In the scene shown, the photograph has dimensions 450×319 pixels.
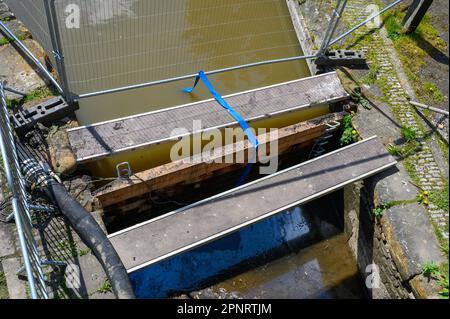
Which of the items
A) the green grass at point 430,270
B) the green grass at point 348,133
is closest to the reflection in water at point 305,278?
the green grass at point 430,270

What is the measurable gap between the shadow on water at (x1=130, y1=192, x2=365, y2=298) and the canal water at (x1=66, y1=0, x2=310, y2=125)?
2.57 meters

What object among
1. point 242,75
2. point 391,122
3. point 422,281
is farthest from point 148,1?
point 422,281

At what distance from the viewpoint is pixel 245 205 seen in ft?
20.0

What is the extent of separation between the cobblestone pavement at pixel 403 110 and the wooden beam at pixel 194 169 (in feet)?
3.64

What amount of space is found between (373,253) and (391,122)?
2.25 m

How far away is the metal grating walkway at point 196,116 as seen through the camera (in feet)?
19.8

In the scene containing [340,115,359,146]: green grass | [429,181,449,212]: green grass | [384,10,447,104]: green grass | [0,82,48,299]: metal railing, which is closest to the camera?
[0,82,48,299]: metal railing

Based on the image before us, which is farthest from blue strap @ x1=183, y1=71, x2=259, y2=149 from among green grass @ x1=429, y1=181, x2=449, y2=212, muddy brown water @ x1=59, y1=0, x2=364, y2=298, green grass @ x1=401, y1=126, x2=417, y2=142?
green grass @ x1=429, y1=181, x2=449, y2=212

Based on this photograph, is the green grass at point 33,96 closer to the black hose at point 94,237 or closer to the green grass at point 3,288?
the black hose at point 94,237

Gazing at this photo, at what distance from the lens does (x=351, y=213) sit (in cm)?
708

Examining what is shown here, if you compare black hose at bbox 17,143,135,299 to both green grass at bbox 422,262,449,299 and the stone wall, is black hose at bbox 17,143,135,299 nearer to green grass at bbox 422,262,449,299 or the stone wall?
the stone wall

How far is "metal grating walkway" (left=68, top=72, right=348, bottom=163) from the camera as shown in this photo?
6043 millimetres

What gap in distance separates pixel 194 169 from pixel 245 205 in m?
0.98

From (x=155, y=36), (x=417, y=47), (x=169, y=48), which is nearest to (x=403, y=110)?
(x=417, y=47)
